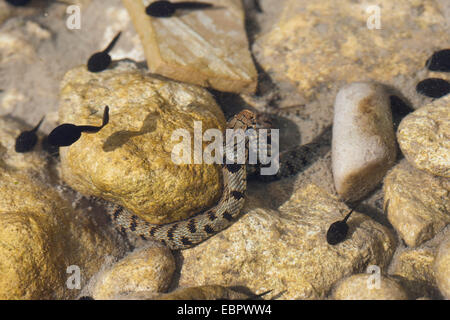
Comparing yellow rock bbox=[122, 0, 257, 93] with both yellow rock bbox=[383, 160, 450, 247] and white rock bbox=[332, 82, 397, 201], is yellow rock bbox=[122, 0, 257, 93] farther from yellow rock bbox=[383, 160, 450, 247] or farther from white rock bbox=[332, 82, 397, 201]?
yellow rock bbox=[383, 160, 450, 247]

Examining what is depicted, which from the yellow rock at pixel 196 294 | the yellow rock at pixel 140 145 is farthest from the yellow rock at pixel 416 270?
the yellow rock at pixel 140 145

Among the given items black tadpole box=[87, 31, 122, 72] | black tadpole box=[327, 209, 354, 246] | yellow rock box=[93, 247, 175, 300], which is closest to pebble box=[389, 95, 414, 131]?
black tadpole box=[327, 209, 354, 246]

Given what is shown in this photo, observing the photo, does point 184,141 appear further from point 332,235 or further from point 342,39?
point 342,39

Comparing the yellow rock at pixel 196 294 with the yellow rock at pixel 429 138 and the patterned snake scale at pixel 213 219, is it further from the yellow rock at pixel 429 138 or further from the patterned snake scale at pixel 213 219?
the yellow rock at pixel 429 138

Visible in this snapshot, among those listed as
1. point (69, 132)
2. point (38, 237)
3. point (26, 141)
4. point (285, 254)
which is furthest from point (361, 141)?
point (26, 141)

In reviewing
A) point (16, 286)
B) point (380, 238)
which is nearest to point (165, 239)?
point (16, 286)

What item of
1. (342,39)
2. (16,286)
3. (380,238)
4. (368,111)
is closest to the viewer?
(16,286)

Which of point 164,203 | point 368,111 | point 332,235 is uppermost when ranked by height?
point 368,111
